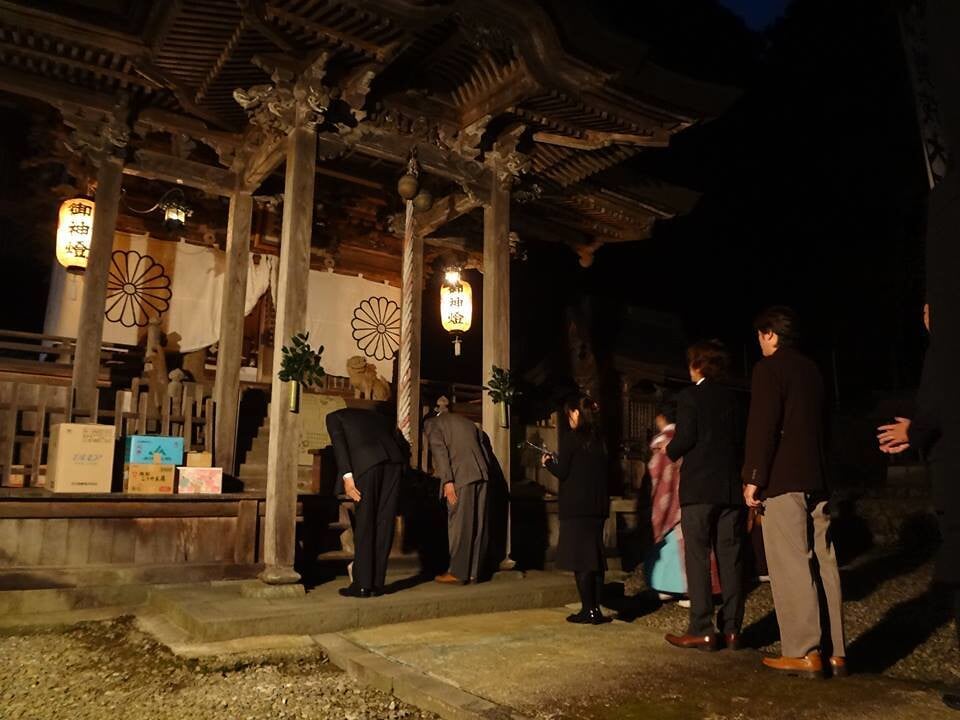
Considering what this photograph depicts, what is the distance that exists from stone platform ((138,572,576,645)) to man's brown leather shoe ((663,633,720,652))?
216 centimetres

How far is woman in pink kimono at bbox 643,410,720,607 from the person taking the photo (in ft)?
22.7

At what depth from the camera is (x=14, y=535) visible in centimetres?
623

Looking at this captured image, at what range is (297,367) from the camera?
6555 millimetres

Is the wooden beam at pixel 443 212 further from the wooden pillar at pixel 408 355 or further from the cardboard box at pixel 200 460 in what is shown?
the cardboard box at pixel 200 460

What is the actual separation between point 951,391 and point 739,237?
21466 millimetres

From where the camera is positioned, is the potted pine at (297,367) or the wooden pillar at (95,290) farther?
the wooden pillar at (95,290)

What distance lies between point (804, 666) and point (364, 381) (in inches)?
366

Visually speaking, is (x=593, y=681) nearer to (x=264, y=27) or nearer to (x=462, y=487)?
(x=462, y=487)

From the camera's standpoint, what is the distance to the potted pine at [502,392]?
827 centimetres

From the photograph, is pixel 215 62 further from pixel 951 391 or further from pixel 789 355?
pixel 951 391

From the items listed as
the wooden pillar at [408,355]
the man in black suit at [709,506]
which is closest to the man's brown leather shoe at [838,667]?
the man in black suit at [709,506]

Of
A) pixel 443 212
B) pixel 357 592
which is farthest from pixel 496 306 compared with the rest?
pixel 357 592

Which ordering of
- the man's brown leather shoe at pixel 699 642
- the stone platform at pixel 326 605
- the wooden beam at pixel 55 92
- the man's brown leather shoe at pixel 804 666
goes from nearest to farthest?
the man's brown leather shoe at pixel 804 666, the man's brown leather shoe at pixel 699 642, the stone platform at pixel 326 605, the wooden beam at pixel 55 92

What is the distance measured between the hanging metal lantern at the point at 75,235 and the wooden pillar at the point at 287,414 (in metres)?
3.44
